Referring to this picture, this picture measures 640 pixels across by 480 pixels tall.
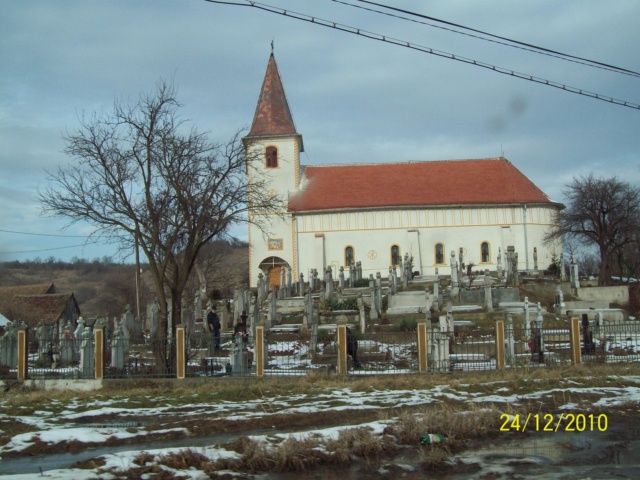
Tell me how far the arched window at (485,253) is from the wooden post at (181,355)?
115 feet

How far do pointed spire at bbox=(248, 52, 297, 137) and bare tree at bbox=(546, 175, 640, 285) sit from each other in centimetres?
2058

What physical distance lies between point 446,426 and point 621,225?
35.4 m

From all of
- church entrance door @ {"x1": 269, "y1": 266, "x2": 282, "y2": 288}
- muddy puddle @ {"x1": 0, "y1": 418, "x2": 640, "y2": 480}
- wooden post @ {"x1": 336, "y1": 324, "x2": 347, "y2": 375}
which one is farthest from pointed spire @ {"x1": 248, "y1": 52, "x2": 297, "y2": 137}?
muddy puddle @ {"x1": 0, "y1": 418, "x2": 640, "y2": 480}

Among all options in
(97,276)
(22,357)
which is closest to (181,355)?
(22,357)

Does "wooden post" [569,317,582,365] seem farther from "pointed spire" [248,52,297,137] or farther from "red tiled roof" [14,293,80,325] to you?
"red tiled roof" [14,293,80,325]

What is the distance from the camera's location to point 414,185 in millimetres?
50281

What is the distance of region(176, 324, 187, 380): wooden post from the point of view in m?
16.0

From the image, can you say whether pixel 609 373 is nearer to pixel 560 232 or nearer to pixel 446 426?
pixel 446 426

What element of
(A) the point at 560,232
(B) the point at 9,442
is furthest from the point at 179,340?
(A) the point at 560,232

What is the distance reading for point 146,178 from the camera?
18.4 meters

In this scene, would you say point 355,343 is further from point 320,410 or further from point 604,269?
point 604,269

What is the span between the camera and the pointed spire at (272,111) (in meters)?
51.0

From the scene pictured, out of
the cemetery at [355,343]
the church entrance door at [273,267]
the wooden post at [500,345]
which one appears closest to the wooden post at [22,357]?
the cemetery at [355,343]
